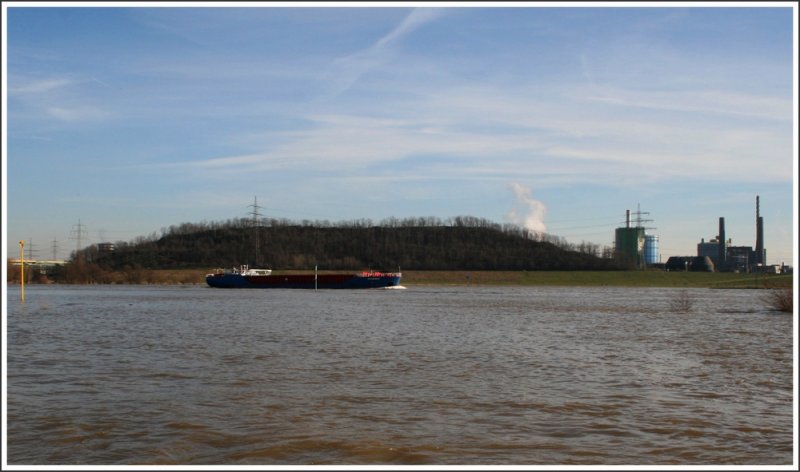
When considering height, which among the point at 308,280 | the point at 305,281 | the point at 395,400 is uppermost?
the point at 395,400

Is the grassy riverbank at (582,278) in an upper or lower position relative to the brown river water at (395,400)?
lower

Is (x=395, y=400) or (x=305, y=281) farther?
(x=305, y=281)

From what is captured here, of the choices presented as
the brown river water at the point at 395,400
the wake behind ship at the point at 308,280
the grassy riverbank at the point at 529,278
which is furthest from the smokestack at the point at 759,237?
the brown river water at the point at 395,400

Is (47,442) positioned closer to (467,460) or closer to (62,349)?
(467,460)

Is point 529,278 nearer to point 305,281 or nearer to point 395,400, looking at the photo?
point 305,281

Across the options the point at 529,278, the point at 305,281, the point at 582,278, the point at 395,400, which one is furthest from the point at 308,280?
the point at 395,400

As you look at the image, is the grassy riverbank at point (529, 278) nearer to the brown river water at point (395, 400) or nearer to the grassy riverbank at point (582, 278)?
the grassy riverbank at point (582, 278)

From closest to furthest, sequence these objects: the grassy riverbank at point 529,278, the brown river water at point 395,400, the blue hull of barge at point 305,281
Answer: the brown river water at point 395,400 → the blue hull of barge at point 305,281 → the grassy riverbank at point 529,278
